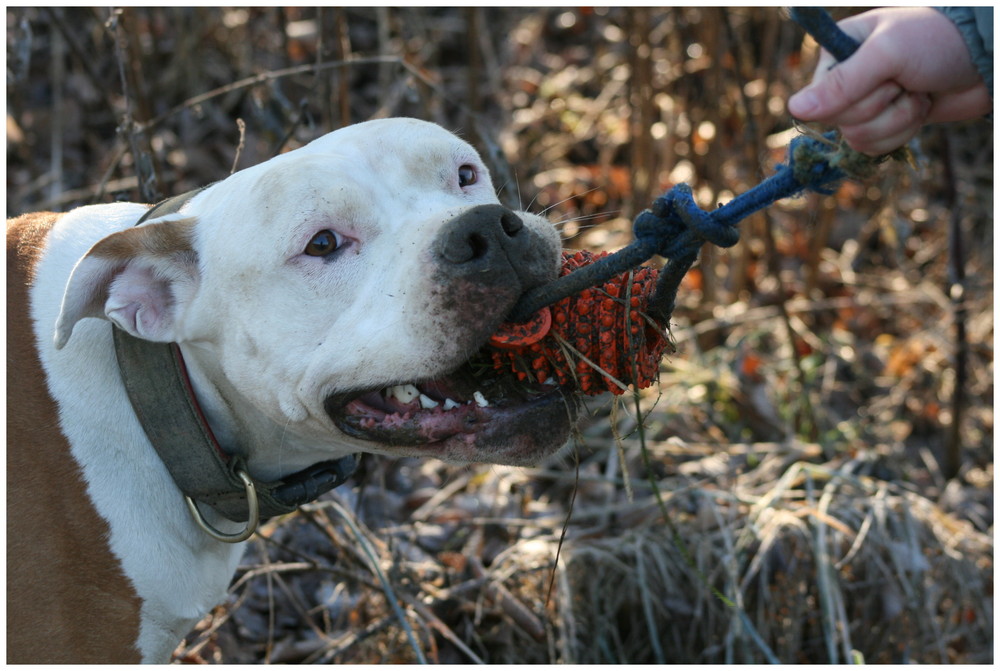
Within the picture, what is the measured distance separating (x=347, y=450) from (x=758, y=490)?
1989 millimetres

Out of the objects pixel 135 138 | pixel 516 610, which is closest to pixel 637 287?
pixel 516 610

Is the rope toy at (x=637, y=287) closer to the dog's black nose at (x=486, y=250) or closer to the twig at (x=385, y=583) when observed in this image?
the dog's black nose at (x=486, y=250)

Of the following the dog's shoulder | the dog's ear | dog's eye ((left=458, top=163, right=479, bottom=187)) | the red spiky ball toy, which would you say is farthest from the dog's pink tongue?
the dog's shoulder

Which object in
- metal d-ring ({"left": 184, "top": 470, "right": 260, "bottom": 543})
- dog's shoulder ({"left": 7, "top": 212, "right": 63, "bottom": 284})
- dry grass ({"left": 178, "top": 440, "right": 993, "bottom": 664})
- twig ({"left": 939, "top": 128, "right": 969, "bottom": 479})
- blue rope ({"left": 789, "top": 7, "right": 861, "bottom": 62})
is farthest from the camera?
twig ({"left": 939, "top": 128, "right": 969, "bottom": 479})

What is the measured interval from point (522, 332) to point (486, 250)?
20 centimetres

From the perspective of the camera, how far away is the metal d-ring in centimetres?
230

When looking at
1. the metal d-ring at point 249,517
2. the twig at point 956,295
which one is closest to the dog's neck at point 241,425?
the metal d-ring at point 249,517

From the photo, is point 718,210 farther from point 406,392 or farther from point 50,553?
point 50,553

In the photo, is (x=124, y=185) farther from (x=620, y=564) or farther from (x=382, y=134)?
(x=620, y=564)

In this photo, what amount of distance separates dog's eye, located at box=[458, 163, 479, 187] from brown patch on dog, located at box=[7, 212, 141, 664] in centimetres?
115

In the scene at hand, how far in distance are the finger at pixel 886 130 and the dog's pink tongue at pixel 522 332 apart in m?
0.73

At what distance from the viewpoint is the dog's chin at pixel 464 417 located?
2.14m

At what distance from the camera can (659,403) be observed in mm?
4523

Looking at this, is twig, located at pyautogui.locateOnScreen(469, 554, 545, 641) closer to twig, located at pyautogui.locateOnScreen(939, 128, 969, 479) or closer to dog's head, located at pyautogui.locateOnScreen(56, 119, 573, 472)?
dog's head, located at pyautogui.locateOnScreen(56, 119, 573, 472)
